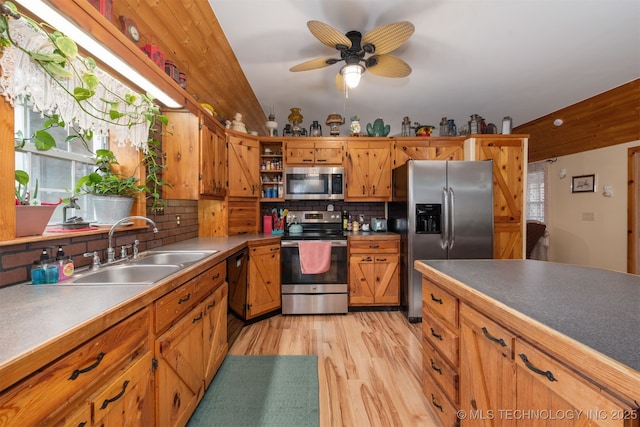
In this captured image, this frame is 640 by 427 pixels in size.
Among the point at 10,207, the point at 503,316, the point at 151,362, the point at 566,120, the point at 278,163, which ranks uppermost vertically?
the point at 566,120

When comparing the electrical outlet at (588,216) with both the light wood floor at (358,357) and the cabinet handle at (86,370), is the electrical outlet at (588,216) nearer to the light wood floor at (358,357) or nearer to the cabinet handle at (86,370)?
the light wood floor at (358,357)

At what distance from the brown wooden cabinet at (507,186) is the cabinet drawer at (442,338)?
7.56 ft

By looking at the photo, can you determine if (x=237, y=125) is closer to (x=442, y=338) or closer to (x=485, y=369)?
(x=442, y=338)

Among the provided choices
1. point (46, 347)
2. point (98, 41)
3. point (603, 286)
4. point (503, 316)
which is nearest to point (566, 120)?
point (603, 286)

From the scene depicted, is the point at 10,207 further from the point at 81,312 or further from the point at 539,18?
the point at 539,18

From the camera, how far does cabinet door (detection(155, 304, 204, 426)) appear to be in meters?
1.15

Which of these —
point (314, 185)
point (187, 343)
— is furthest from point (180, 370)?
point (314, 185)

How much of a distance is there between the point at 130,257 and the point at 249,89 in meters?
2.32

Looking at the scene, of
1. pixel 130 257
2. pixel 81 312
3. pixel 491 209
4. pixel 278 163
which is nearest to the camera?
pixel 81 312

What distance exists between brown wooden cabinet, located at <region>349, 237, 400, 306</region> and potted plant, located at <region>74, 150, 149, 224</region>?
2.16m

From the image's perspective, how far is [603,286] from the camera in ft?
3.58

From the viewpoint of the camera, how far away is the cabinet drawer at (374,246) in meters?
3.01

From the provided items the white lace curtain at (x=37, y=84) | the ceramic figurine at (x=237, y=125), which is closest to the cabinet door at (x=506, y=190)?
the ceramic figurine at (x=237, y=125)

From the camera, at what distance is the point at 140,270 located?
5.34ft
